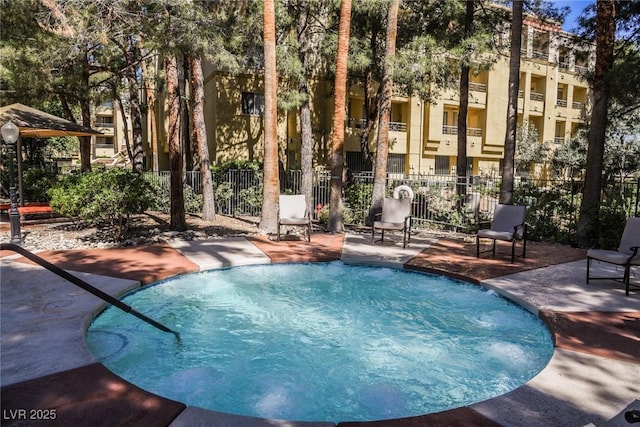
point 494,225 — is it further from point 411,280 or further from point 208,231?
point 208,231

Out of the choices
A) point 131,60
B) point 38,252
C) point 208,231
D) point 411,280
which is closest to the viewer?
point 411,280

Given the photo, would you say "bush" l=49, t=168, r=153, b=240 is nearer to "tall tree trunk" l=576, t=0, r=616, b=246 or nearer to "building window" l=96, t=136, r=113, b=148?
"tall tree trunk" l=576, t=0, r=616, b=246

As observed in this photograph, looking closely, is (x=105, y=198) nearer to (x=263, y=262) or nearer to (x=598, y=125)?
(x=263, y=262)

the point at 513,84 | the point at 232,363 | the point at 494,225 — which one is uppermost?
the point at 513,84

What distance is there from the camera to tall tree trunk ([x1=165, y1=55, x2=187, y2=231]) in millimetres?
Result: 10908

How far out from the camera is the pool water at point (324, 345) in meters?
4.00

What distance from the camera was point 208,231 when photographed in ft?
39.4

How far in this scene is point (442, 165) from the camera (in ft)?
97.8

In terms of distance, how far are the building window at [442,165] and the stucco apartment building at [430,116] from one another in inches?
2.7

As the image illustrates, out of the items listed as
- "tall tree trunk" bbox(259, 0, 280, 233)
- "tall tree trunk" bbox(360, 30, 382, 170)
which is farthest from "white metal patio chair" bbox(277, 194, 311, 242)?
"tall tree trunk" bbox(360, 30, 382, 170)

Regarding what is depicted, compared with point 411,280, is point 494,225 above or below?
above

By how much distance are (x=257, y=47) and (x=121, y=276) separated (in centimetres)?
1132

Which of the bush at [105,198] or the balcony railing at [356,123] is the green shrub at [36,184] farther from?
the balcony railing at [356,123]

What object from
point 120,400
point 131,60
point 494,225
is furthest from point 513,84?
point 131,60
